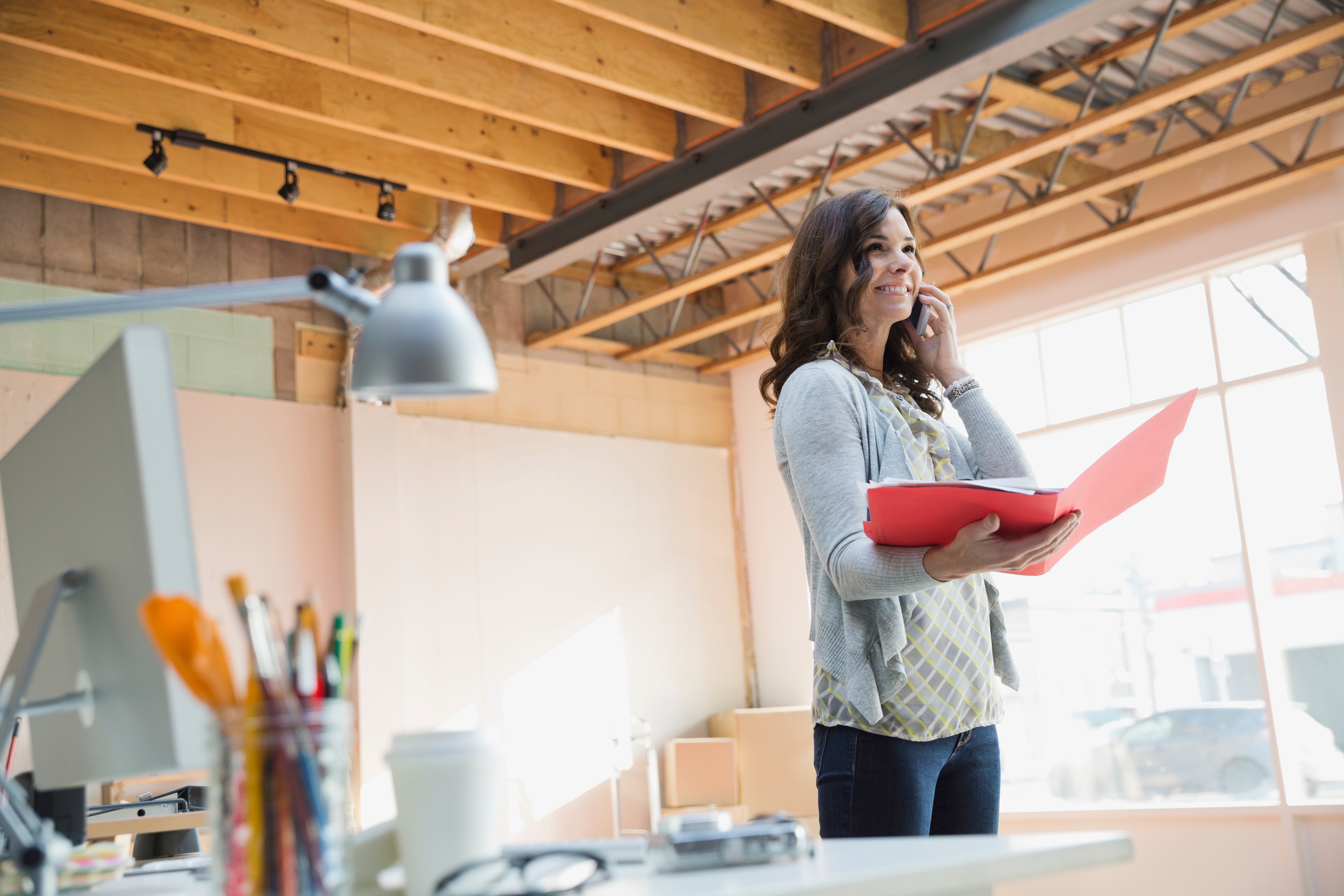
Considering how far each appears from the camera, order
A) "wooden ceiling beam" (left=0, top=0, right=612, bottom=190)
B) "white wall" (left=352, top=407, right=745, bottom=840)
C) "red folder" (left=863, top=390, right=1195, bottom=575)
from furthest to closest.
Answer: "white wall" (left=352, top=407, right=745, bottom=840) < "wooden ceiling beam" (left=0, top=0, right=612, bottom=190) < "red folder" (left=863, top=390, right=1195, bottom=575)

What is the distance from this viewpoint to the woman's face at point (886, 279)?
1.86 meters

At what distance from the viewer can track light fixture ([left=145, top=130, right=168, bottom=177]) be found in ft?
16.4

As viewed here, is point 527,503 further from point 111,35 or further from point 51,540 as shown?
point 51,540

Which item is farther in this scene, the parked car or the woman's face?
the parked car

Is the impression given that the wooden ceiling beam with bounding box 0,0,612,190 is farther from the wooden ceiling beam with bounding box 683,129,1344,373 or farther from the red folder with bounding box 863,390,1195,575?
the red folder with bounding box 863,390,1195,575

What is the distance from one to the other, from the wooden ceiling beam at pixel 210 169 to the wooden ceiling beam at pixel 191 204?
35mm

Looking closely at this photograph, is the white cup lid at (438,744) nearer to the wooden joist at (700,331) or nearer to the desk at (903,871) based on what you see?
the desk at (903,871)

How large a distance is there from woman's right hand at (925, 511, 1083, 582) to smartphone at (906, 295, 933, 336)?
1.97ft

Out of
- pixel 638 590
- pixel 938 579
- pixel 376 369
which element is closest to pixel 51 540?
pixel 376 369

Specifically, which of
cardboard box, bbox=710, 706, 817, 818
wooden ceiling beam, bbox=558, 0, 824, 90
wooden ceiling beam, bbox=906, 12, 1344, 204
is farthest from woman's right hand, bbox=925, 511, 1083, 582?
cardboard box, bbox=710, 706, 817, 818

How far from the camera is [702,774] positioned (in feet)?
23.6

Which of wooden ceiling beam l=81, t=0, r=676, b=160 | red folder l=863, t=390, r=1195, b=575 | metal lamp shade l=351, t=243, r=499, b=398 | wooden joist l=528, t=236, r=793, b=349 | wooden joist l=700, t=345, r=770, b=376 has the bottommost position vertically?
red folder l=863, t=390, r=1195, b=575

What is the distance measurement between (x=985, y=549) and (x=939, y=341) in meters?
0.64

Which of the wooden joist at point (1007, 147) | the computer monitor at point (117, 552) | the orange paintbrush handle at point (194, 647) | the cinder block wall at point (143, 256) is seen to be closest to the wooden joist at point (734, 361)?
the wooden joist at point (1007, 147)
